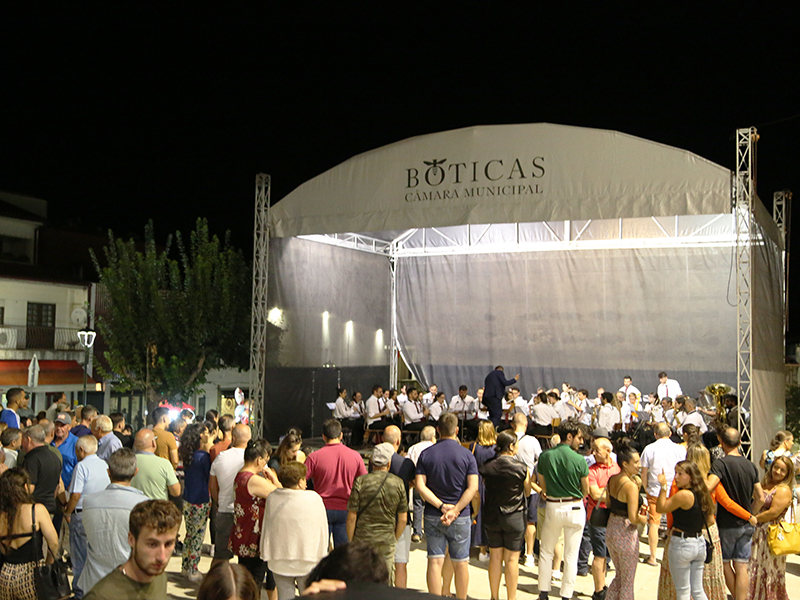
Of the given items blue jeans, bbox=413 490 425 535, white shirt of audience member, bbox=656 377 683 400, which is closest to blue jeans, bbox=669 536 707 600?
blue jeans, bbox=413 490 425 535

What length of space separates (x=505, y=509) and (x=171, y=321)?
1584 cm

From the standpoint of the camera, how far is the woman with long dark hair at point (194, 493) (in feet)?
22.3

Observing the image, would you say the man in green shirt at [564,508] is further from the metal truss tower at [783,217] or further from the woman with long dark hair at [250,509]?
the metal truss tower at [783,217]

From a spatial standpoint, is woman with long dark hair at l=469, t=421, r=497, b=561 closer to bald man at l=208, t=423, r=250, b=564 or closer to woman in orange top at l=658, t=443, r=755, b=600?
woman in orange top at l=658, t=443, r=755, b=600

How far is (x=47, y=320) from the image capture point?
25.7 meters

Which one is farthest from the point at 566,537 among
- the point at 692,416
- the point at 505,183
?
the point at 505,183

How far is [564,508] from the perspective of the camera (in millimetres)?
6035

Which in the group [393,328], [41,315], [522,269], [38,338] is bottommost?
[38,338]

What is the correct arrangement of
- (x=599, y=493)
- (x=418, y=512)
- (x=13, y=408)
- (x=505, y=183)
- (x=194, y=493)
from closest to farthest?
(x=599, y=493) < (x=194, y=493) < (x=418, y=512) < (x=13, y=408) < (x=505, y=183)

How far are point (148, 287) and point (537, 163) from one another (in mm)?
12531

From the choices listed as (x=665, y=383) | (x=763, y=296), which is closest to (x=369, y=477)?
(x=763, y=296)

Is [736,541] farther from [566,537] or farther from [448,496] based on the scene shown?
[448,496]

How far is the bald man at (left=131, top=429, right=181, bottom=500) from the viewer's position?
18.1ft

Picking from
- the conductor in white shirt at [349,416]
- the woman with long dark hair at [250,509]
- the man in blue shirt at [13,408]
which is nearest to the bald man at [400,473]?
the woman with long dark hair at [250,509]
